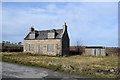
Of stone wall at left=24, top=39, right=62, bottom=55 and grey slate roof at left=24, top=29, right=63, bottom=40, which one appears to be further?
grey slate roof at left=24, top=29, right=63, bottom=40

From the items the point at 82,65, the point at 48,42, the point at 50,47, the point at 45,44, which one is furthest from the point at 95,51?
the point at 82,65

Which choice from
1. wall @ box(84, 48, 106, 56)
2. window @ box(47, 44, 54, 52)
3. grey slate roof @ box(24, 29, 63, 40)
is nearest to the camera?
window @ box(47, 44, 54, 52)

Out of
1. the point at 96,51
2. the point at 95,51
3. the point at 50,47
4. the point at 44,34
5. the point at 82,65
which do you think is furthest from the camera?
the point at 95,51

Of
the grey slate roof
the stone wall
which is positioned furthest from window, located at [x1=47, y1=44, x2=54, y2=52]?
the grey slate roof

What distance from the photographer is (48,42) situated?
1731 inches

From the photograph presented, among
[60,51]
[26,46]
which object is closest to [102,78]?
[60,51]

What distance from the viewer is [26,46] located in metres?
48.8

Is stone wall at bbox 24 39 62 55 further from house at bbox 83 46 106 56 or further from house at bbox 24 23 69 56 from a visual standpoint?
house at bbox 83 46 106 56

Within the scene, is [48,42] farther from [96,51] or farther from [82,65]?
[82,65]

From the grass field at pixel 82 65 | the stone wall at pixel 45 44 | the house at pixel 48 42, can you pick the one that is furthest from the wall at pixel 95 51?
the grass field at pixel 82 65

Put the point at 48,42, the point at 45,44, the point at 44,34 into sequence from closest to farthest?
the point at 48,42 → the point at 45,44 → the point at 44,34

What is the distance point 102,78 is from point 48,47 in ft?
103

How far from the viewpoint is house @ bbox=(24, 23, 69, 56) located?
1662 inches

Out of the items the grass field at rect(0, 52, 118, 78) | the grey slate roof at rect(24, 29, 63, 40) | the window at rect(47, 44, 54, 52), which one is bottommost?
the grass field at rect(0, 52, 118, 78)
